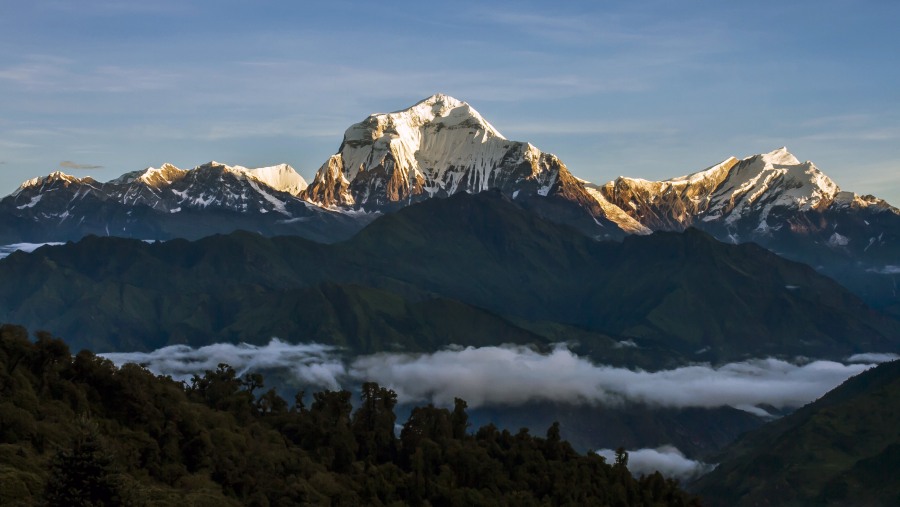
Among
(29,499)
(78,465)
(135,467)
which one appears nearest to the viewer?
(78,465)

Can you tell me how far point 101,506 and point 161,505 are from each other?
41583mm

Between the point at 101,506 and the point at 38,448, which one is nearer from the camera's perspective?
the point at 101,506

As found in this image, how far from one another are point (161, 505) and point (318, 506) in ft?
142

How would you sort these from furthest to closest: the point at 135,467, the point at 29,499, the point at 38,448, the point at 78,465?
1. the point at 135,467
2. the point at 38,448
3. the point at 29,499
4. the point at 78,465

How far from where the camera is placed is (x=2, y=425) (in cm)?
18188

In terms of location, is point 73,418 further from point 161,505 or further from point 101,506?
point 101,506

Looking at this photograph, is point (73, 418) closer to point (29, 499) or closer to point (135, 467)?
point (135, 467)

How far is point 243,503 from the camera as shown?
198 metres

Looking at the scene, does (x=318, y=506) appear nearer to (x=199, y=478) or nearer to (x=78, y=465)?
(x=199, y=478)

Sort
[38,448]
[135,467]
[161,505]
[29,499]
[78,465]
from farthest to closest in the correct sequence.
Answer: [135,467] → [38,448] → [161,505] → [29,499] → [78,465]

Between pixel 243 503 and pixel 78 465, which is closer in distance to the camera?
pixel 78 465

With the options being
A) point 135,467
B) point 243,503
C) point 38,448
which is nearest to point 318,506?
point 243,503

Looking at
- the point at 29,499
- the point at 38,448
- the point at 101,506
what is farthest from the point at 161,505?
the point at 101,506


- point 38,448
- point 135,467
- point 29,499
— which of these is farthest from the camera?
point 135,467
